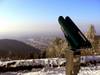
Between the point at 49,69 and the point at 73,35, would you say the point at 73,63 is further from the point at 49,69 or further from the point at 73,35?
the point at 49,69

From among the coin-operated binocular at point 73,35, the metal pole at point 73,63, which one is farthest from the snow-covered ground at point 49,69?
the coin-operated binocular at point 73,35

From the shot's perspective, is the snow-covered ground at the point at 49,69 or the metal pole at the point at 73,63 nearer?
the metal pole at the point at 73,63

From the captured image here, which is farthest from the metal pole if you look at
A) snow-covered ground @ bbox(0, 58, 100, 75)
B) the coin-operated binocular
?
snow-covered ground @ bbox(0, 58, 100, 75)

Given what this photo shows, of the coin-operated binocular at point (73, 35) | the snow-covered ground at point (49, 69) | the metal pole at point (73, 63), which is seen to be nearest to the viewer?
the coin-operated binocular at point (73, 35)

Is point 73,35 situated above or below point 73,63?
above

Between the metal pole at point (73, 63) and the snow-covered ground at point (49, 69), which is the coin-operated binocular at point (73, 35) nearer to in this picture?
the metal pole at point (73, 63)

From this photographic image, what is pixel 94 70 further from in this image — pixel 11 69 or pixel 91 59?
pixel 11 69

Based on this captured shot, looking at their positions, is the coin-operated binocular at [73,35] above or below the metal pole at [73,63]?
above

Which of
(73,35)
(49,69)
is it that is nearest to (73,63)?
(73,35)
